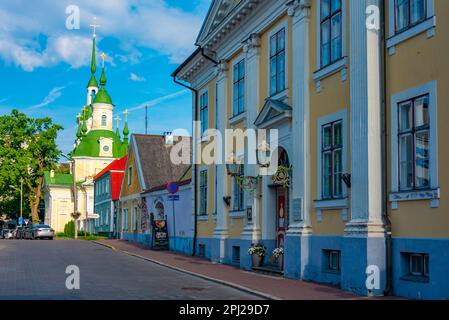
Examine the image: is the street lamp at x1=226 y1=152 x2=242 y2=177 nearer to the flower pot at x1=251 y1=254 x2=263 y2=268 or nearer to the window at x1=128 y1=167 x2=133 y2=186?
the flower pot at x1=251 y1=254 x2=263 y2=268

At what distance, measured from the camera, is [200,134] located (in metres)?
27.2

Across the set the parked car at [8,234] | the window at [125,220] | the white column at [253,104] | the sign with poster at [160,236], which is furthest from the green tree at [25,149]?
the white column at [253,104]

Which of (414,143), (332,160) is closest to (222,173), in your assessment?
(332,160)

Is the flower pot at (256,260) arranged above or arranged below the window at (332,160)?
below

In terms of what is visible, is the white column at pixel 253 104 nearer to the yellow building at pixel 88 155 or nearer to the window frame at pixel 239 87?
the window frame at pixel 239 87

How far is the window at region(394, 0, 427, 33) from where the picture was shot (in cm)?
1262

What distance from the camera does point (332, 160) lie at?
15.7m

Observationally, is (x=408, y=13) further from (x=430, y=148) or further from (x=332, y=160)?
Result: (x=332, y=160)

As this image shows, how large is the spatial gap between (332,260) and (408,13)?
5.99 metres

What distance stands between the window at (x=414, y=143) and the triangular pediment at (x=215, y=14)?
10.8 metres

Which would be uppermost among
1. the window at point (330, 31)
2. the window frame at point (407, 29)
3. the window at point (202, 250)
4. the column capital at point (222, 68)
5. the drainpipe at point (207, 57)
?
the drainpipe at point (207, 57)

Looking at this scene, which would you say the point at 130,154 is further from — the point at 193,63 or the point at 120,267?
the point at 120,267

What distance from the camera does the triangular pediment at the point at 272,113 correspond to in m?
17.9
